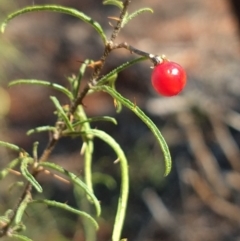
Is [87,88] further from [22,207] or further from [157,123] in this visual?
[157,123]

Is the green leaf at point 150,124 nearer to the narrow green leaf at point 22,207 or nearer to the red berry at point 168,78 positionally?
the red berry at point 168,78

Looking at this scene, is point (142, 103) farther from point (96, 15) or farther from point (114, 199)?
point (96, 15)

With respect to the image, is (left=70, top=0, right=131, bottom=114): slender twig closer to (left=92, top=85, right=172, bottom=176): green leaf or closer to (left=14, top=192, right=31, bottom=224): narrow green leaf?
(left=92, top=85, right=172, bottom=176): green leaf

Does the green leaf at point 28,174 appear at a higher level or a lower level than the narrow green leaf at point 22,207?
higher

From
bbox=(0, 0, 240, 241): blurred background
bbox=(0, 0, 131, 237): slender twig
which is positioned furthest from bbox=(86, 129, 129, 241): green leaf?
bbox=(0, 0, 240, 241): blurred background

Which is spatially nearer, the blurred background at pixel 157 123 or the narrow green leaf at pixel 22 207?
the narrow green leaf at pixel 22 207

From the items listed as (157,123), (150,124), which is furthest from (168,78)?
(157,123)

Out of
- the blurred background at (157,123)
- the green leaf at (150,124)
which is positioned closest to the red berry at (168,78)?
the green leaf at (150,124)
